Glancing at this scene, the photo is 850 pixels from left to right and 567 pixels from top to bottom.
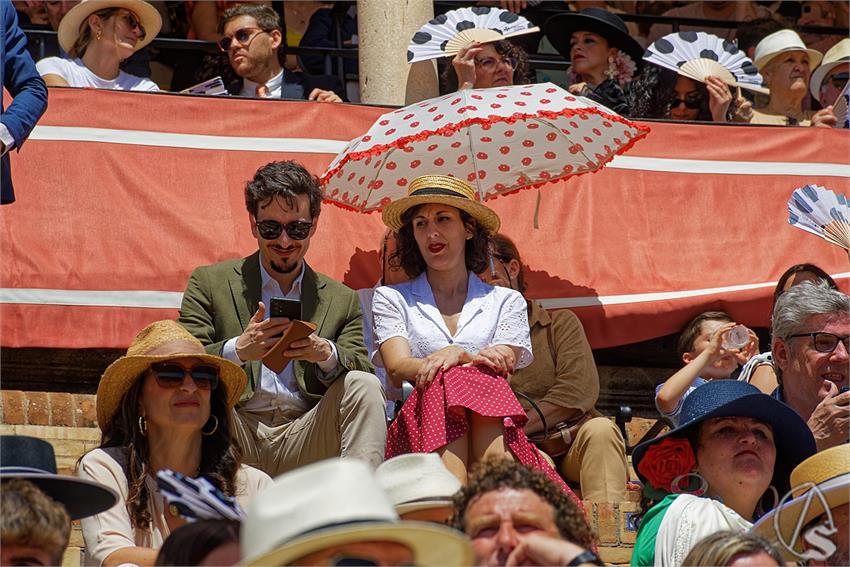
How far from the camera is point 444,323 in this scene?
6.73 metres

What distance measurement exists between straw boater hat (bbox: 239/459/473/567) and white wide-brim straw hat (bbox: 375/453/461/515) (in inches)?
51.7

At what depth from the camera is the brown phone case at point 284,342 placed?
6.04 m

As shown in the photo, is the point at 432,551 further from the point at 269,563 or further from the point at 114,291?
the point at 114,291

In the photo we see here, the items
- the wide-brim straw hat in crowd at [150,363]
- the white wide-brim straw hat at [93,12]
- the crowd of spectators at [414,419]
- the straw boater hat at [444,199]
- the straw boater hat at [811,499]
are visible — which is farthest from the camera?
the white wide-brim straw hat at [93,12]

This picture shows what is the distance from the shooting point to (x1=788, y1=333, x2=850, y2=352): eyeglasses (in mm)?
6320

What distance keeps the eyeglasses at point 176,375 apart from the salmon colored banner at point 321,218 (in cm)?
229

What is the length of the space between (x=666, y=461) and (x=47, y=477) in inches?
80.8

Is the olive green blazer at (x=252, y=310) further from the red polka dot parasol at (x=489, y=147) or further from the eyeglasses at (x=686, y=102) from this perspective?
the eyeglasses at (x=686, y=102)

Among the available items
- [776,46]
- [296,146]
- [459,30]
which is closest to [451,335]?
[296,146]

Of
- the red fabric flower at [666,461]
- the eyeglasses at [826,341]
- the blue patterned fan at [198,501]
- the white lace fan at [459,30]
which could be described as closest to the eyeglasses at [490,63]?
the white lace fan at [459,30]

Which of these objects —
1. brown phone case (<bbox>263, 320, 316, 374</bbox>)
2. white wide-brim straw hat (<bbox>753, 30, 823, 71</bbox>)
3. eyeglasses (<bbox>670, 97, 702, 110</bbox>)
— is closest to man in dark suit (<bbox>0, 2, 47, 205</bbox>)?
brown phone case (<bbox>263, 320, 316, 374</bbox>)

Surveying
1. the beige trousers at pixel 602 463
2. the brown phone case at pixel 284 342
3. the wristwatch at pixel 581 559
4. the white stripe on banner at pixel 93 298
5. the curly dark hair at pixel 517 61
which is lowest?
the beige trousers at pixel 602 463

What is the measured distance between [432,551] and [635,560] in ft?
6.13

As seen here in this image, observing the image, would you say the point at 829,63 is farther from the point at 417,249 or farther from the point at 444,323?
the point at 444,323
